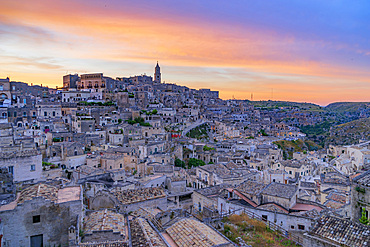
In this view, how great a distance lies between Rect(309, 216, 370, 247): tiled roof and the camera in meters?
9.52

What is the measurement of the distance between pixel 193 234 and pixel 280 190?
879cm

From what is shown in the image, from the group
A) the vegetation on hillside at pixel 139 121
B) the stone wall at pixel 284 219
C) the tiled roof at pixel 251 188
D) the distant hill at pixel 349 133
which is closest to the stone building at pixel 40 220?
the stone wall at pixel 284 219

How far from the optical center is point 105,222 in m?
12.6

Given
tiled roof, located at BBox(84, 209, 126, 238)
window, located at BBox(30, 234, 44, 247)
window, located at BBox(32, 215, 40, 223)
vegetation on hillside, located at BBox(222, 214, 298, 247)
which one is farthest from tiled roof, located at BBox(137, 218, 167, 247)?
window, located at BBox(32, 215, 40, 223)

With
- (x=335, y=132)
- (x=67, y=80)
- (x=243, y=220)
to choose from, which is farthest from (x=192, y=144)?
(x=335, y=132)

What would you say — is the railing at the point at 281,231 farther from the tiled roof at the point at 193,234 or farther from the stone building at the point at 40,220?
the stone building at the point at 40,220

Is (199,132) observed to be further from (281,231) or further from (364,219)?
(364,219)

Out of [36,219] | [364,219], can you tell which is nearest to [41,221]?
[36,219]

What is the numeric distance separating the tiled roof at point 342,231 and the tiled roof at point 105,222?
315 inches

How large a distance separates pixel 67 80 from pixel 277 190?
231 feet

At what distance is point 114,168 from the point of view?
27953 mm

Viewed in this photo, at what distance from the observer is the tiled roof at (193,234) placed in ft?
36.4

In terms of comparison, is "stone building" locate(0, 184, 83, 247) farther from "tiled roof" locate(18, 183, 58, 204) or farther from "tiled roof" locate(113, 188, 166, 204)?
"tiled roof" locate(113, 188, 166, 204)

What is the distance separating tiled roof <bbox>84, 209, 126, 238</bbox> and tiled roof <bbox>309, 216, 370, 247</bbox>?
8000 mm
